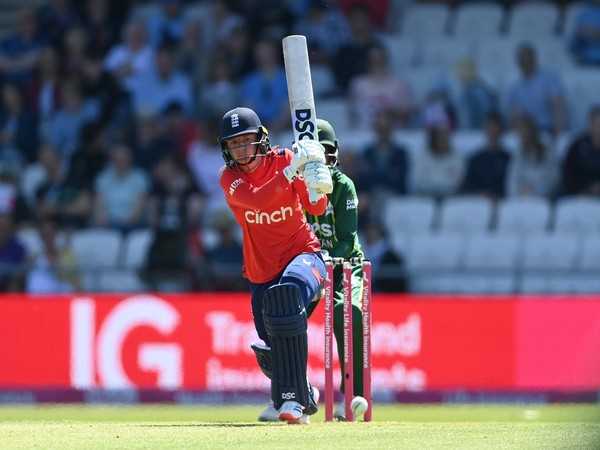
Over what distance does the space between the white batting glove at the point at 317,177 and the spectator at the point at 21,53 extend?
10.1 m

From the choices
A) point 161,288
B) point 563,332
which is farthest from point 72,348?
point 563,332

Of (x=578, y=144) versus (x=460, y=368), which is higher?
(x=578, y=144)

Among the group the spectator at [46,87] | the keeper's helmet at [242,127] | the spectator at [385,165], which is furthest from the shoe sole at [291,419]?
the spectator at [46,87]

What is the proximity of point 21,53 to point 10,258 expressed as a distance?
11.7ft

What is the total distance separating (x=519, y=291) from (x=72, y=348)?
416cm

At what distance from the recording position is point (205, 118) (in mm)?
17109

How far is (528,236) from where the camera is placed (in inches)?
596

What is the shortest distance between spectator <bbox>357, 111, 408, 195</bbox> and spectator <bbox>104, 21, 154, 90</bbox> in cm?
303

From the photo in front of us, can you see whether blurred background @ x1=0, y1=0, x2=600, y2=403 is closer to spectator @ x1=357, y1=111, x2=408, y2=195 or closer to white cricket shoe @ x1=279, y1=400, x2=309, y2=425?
spectator @ x1=357, y1=111, x2=408, y2=195

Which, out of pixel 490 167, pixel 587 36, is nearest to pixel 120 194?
pixel 490 167

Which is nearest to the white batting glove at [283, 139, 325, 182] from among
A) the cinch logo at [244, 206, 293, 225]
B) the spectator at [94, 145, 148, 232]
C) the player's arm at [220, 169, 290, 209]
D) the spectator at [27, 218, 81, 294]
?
the player's arm at [220, 169, 290, 209]

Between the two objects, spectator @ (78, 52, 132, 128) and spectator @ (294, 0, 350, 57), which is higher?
spectator @ (294, 0, 350, 57)

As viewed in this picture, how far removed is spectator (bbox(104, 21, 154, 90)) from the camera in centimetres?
1733

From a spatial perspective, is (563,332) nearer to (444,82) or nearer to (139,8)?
(444,82)
